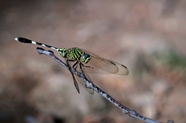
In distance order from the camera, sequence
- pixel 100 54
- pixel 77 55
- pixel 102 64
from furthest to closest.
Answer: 1. pixel 100 54
2. pixel 102 64
3. pixel 77 55

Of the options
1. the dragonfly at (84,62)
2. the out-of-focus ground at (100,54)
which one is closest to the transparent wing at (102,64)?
the dragonfly at (84,62)

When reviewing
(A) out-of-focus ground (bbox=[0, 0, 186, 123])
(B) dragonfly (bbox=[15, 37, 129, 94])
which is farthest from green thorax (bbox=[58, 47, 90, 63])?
(A) out-of-focus ground (bbox=[0, 0, 186, 123])

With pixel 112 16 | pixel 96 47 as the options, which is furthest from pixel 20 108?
pixel 112 16

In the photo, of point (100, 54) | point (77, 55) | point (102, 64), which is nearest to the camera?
point (77, 55)

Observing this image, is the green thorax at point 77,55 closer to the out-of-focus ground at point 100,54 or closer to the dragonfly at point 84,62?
the dragonfly at point 84,62

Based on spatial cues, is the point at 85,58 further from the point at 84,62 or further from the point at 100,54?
the point at 100,54

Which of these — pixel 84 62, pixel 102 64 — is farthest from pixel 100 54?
pixel 84 62

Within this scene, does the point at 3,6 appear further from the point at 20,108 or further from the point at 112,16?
the point at 20,108

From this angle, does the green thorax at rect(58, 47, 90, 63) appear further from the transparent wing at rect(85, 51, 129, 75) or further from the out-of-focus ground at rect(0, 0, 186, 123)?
the out-of-focus ground at rect(0, 0, 186, 123)
